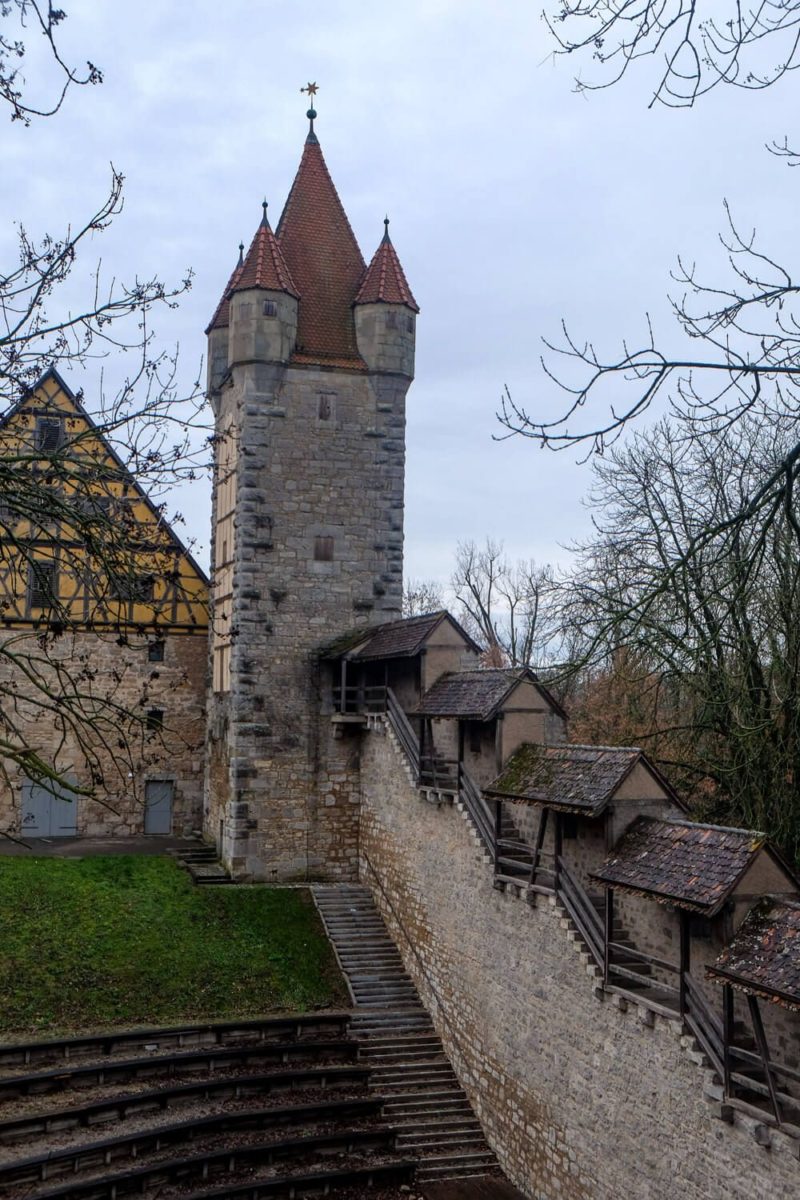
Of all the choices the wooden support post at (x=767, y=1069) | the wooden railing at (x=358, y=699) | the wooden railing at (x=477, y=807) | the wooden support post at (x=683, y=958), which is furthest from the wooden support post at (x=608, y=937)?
the wooden railing at (x=358, y=699)

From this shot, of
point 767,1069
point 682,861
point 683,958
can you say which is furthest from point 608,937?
point 767,1069

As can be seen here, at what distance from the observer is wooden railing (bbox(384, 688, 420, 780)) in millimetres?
17516

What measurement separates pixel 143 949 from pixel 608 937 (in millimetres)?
8112

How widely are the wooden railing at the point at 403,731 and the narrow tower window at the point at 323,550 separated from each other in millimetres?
2787

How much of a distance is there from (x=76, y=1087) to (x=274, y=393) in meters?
11.8

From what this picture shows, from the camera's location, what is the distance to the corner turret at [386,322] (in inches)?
818

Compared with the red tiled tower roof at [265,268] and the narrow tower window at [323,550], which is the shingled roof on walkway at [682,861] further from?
the red tiled tower roof at [265,268]

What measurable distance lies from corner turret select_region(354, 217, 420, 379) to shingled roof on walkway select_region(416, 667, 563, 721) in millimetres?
6618

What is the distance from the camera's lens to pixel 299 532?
20062 millimetres

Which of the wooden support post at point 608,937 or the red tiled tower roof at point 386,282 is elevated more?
the red tiled tower roof at point 386,282

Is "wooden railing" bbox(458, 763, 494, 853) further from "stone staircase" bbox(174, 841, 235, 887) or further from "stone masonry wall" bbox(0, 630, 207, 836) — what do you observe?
"stone masonry wall" bbox(0, 630, 207, 836)

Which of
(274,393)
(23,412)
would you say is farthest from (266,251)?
(23,412)

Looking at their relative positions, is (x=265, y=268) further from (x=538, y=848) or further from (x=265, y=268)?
(x=538, y=848)

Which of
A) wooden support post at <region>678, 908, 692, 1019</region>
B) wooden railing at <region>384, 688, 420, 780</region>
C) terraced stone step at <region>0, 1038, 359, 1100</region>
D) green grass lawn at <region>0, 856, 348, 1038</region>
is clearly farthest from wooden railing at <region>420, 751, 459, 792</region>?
wooden support post at <region>678, 908, 692, 1019</region>
